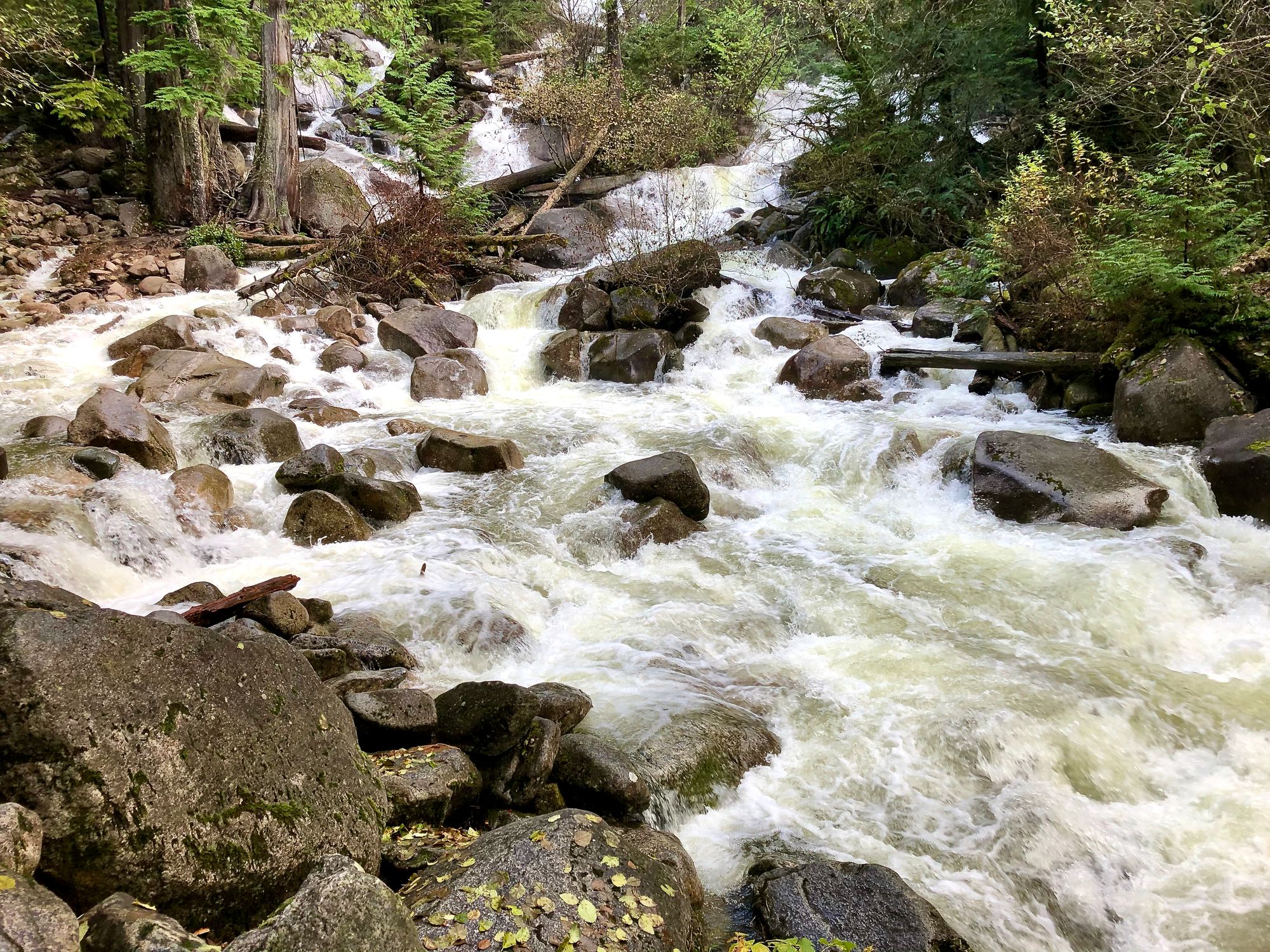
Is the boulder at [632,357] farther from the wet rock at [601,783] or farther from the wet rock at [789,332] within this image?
the wet rock at [601,783]

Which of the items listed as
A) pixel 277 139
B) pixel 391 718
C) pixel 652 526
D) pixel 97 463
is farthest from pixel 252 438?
pixel 277 139

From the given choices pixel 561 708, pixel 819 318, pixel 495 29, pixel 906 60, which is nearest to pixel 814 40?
pixel 906 60

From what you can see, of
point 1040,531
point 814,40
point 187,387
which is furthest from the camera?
point 814,40

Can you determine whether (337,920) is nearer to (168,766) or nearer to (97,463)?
(168,766)

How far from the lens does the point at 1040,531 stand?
6922 mm

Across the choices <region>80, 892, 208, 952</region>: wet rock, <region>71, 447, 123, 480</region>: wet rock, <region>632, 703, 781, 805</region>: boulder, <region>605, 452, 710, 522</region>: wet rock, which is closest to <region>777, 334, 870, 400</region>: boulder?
<region>605, 452, 710, 522</region>: wet rock

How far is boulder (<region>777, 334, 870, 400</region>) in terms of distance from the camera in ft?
34.0

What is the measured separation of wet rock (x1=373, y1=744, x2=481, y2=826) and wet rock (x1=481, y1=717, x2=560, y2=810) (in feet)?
0.35

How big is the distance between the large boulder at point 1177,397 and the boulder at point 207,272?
13.6 meters

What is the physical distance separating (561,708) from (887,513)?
4.88 metres

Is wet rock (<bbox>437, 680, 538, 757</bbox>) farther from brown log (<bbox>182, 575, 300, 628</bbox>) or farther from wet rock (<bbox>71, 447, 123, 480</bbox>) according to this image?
wet rock (<bbox>71, 447, 123, 480</bbox>)

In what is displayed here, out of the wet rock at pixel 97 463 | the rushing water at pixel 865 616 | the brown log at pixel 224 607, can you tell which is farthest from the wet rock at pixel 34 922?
the wet rock at pixel 97 463

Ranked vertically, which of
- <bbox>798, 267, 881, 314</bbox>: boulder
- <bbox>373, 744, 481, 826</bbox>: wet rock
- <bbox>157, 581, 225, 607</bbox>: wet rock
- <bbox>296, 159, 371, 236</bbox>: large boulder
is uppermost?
<bbox>296, 159, 371, 236</bbox>: large boulder

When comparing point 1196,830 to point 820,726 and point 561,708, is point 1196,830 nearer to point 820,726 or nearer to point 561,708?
point 820,726
